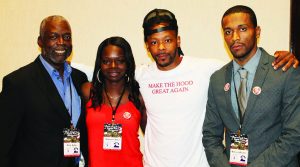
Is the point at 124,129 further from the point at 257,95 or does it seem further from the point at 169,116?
the point at 257,95

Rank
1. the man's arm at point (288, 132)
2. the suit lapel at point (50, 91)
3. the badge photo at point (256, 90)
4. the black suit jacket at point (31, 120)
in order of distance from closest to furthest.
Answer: the man's arm at point (288, 132) → the badge photo at point (256, 90) → the black suit jacket at point (31, 120) → the suit lapel at point (50, 91)

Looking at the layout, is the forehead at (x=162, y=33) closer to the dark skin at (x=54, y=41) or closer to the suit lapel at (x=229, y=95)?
the suit lapel at (x=229, y=95)

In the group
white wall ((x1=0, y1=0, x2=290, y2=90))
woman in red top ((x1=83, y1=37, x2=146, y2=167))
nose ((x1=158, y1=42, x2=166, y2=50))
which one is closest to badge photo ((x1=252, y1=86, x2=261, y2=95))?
nose ((x1=158, y1=42, x2=166, y2=50))

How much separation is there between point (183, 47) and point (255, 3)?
0.80 metres

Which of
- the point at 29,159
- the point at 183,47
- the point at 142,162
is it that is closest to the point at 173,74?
the point at 142,162

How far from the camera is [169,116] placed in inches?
94.6

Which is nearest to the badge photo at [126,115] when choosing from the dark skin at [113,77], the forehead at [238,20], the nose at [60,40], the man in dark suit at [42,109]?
the dark skin at [113,77]

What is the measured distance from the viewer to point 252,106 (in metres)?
2.08

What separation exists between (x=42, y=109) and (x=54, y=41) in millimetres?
516

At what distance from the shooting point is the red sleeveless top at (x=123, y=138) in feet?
8.02

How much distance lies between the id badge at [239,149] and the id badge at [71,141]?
1090 mm

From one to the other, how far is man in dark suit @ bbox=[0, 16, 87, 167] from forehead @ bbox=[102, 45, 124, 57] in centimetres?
28

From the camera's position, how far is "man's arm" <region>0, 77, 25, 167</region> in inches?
86.0

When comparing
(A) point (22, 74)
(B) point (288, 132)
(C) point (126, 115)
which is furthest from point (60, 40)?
(B) point (288, 132)
